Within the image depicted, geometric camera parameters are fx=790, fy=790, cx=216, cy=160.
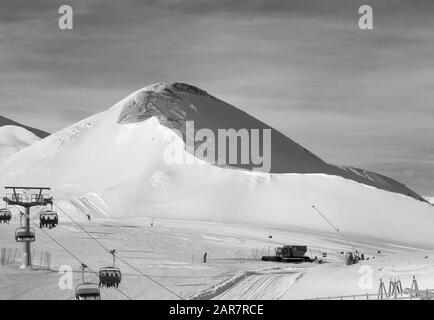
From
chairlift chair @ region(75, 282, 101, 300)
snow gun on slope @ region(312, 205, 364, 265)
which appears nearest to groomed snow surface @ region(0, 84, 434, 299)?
snow gun on slope @ region(312, 205, 364, 265)

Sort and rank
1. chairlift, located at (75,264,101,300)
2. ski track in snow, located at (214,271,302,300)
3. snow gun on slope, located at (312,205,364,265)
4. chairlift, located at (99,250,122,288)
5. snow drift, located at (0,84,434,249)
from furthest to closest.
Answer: snow drift, located at (0,84,434,249)
snow gun on slope, located at (312,205,364,265)
ski track in snow, located at (214,271,302,300)
chairlift, located at (99,250,122,288)
chairlift, located at (75,264,101,300)

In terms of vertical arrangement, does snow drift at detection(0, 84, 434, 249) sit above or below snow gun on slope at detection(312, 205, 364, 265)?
above

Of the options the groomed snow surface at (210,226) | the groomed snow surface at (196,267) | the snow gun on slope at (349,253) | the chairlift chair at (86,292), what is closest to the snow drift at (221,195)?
the groomed snow surface at (210,226)

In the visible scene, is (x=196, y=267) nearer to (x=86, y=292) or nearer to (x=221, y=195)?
(x=86, y=292)

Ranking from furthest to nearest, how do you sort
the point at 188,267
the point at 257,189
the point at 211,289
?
the point at 257,189 → the point at 188,267 → the point at 211,289

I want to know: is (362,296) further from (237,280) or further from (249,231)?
(249,231)

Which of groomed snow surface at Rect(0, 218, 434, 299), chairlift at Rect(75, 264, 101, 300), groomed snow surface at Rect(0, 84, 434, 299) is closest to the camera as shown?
chairlift at Rect(75, 264, 101, 300)

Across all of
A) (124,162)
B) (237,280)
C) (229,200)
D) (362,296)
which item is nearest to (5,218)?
(237,280)

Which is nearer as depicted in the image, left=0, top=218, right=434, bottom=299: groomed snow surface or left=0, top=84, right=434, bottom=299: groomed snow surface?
left=0, top=218, right=434, bottom=299: groomed snow surface

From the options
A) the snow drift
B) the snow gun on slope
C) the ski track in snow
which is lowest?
the ski track in snow

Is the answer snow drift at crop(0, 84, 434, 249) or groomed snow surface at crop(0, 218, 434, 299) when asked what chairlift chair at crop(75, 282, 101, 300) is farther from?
snow drift at crop(0, 84, 434, 249)
